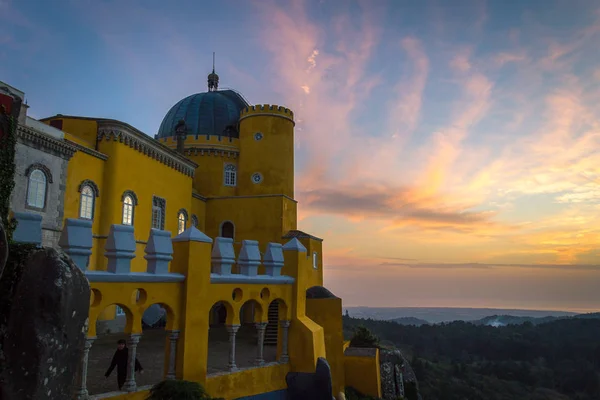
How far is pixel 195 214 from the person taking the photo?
27062 millimetres

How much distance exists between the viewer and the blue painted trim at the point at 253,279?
10969 millimetres

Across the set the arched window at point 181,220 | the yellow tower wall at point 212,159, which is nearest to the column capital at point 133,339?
the arched window at point 181,220

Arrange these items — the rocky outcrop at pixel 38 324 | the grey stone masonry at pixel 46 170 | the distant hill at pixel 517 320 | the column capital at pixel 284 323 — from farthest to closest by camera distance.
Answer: the distant hill at pixel 517 320 < the grey stone masonry at pixel 46 170 < the column capital at pixel 284 323 < the rocky outcrop at pixel 38 324

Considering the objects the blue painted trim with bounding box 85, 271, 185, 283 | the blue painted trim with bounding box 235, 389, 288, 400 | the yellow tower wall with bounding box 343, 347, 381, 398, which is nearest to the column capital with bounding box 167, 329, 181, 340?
the blue painted trim with bounding box 85, 271, 185, 283

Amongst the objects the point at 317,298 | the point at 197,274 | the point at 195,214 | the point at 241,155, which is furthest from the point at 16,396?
the point at 241,155

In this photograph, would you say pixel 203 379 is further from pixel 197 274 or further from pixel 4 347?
pixel 4 347

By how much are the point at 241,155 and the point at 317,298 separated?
1583cm

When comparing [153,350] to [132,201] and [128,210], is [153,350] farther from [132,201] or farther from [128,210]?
[132,201]

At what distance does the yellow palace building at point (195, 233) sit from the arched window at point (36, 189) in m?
0.04

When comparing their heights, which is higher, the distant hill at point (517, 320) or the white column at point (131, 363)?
the white column at point (131, 363)

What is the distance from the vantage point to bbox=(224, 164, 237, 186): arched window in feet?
97.1

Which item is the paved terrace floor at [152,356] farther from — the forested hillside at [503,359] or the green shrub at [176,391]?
the forested hillside at [503,359]

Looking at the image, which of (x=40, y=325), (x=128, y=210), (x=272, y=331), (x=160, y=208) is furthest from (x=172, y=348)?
(x=160, y=208)

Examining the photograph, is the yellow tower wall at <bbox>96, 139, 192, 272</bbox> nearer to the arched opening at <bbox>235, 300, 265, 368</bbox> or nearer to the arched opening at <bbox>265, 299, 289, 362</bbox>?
the arched opening at <bbox>235, 300, 265, 368</bbox>
